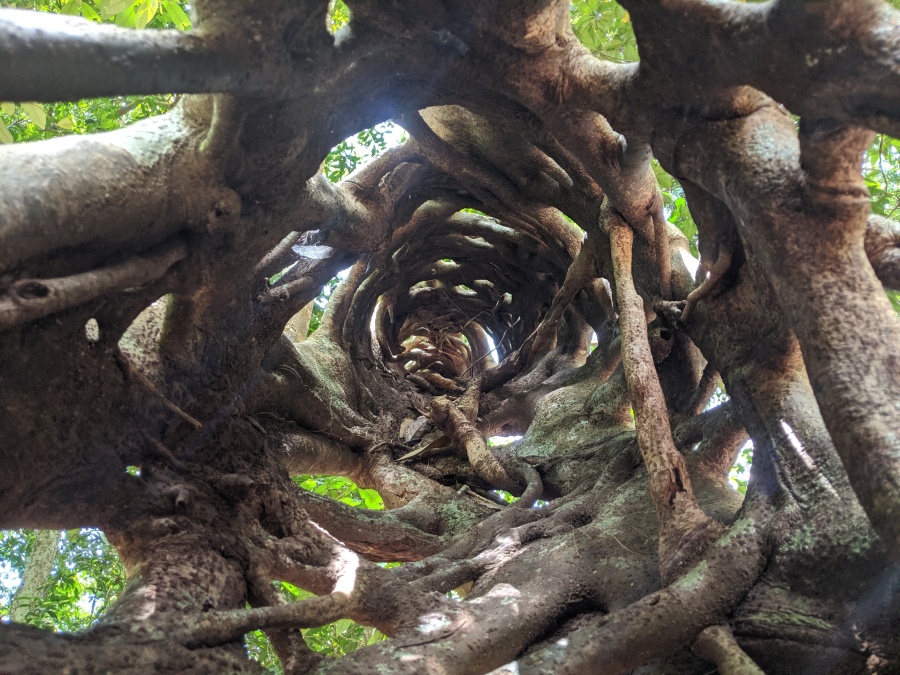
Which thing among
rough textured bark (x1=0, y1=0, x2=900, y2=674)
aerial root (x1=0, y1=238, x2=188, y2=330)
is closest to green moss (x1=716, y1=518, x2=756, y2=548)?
rough textured bark (x1=0, y1=0, x2=900, y2=674)

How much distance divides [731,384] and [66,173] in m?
2.33

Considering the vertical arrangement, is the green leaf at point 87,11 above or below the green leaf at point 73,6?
above

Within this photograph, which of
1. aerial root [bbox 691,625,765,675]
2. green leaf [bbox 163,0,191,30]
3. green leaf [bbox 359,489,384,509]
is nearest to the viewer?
aerial root [bbox 691,625,765,675]

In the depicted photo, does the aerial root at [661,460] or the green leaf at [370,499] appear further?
the green leaf at [370,499]

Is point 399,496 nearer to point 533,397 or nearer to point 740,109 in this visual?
point 533,397

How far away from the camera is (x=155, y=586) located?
5.71 ft

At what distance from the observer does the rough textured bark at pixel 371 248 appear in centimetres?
152

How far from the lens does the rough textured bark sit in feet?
4.99

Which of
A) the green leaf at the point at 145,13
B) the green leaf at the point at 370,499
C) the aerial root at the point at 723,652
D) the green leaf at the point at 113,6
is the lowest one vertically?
the aerial root at the point at 723,652

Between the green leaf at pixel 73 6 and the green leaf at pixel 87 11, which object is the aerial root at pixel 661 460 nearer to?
the green leaf at pixel 73 6

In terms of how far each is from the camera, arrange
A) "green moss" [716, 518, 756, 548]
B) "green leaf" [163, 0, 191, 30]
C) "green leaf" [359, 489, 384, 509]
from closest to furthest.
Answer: "green moss" [716, 518, 756, 548]
"green leaf" [163, 0, 191, 30]
"green leaf" [359, 489, 384, 509]

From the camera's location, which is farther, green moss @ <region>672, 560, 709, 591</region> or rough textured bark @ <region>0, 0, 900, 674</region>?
green moss @ <region>672, 560, 709, 591</region>

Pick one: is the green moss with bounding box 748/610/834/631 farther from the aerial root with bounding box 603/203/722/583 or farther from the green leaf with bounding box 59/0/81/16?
the green leaf with bounding box 59/0/81/16

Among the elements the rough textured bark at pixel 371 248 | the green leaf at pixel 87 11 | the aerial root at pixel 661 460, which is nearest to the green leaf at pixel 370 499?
the rough textured bark at pixel 371 248
